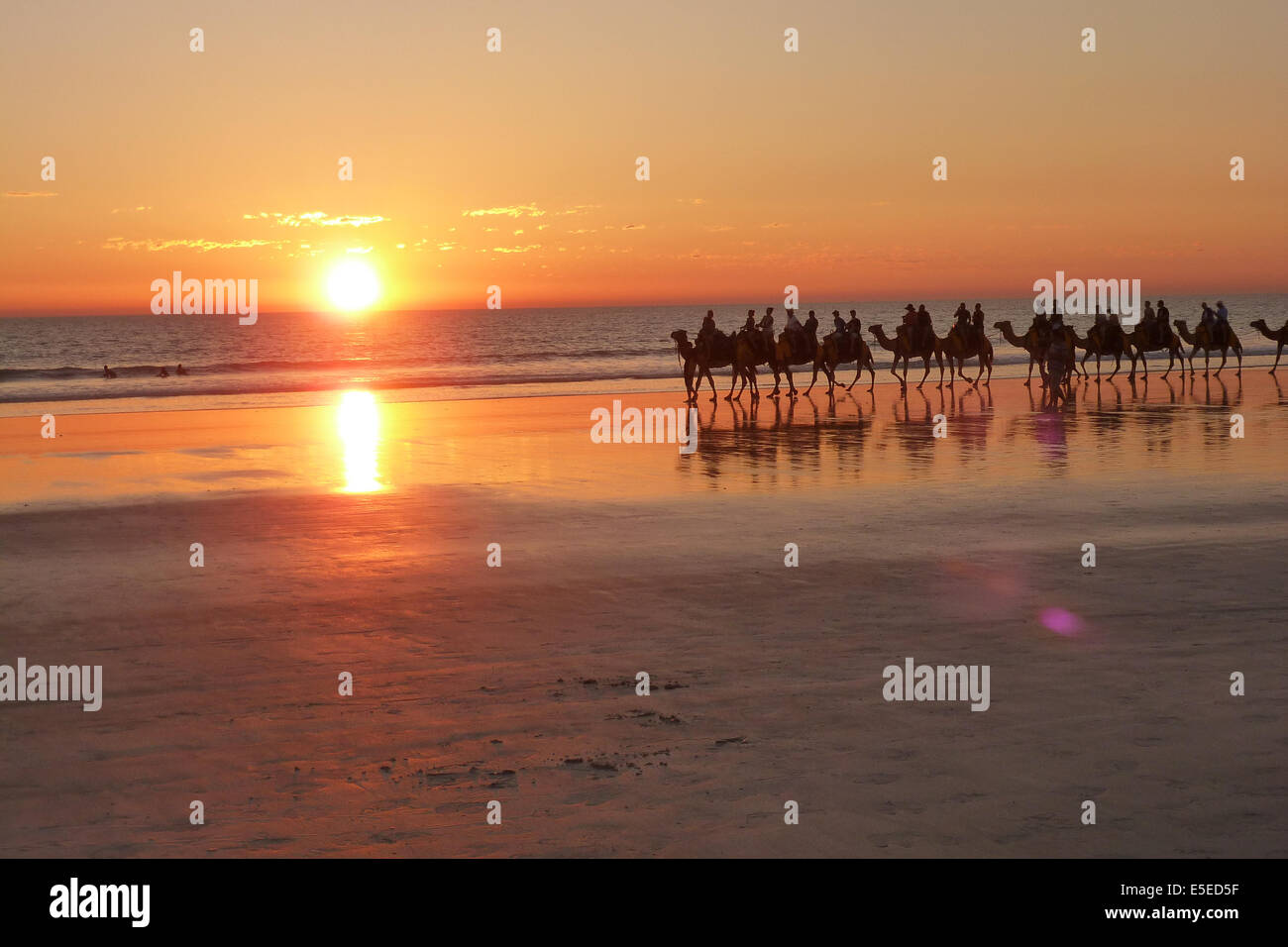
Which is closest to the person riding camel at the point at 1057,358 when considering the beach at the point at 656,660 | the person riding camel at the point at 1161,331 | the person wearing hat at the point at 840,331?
the person wearing hat at the point at 840,331

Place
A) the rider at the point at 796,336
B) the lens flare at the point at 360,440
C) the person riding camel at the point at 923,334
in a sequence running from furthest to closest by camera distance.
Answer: the person riding camel at the point at 923,334 < the rider at the point at 796,336 < the lens flare at the point at 360,440

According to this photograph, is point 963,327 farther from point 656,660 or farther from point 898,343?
point 656,660

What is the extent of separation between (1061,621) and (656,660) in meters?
2.69

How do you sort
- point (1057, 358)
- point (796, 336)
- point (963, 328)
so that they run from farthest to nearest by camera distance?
point (963, 328) < point (796, 336) < point (1057, 358)

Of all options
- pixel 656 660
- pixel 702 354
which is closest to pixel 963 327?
pixel 702 354

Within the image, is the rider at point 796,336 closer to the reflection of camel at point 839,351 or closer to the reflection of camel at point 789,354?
the reflection of camel at point 789,354

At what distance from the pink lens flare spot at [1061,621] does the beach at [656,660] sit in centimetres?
4

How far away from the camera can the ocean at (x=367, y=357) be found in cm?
4356

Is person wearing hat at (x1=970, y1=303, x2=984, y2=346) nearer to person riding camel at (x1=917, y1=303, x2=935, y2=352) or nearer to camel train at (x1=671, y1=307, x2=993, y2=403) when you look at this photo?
camel train at (x1=671, y1=307, x2=993, y2=403)

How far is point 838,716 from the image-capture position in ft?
23.4

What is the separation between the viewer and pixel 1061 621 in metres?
9.09

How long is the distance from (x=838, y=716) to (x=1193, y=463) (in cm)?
1224
